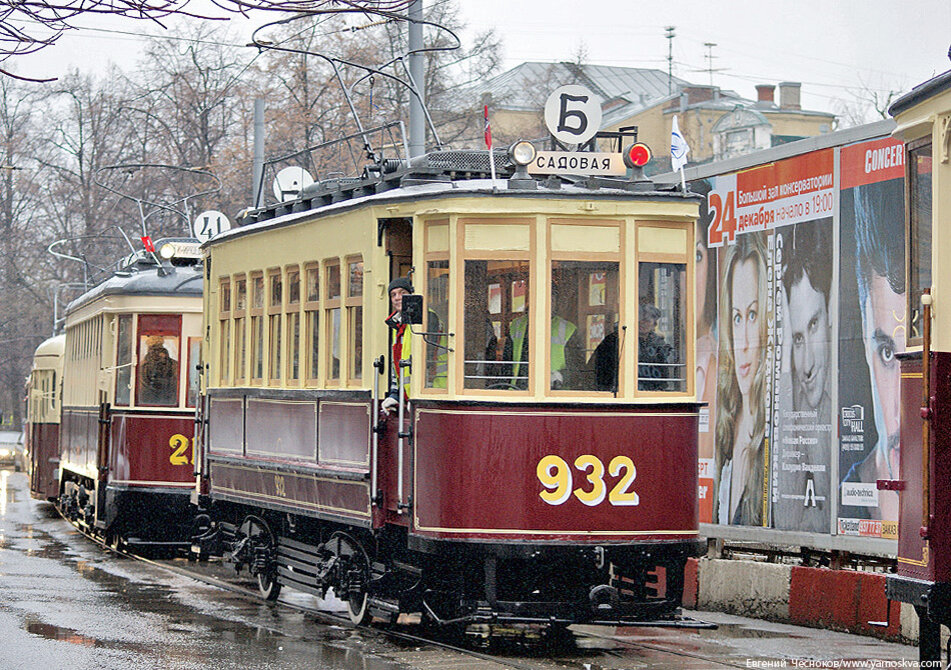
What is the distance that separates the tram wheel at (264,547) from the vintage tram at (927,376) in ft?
22.7

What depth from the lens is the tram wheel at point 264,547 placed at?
561 inches

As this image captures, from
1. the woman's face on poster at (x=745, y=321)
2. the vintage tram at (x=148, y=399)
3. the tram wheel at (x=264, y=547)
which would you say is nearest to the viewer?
the woman's face on poster at (x=745, y=321)

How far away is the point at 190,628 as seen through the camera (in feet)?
40.4

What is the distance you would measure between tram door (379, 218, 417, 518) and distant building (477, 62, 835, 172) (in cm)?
4003

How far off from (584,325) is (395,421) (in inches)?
57.2

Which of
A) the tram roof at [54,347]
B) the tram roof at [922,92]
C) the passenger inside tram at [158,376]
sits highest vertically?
the tram roof at [922,92]

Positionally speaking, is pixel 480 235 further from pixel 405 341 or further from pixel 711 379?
pixel 711 379

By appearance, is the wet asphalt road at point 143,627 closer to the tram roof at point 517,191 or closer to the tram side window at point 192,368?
the tram side window at point 192,368

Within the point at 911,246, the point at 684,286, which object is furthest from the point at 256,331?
the point at 911,246

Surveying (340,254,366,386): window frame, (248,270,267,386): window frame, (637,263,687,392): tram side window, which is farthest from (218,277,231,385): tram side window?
(637,263,687,392): tram side window

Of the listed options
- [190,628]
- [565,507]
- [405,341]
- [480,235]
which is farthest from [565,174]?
[190,628]

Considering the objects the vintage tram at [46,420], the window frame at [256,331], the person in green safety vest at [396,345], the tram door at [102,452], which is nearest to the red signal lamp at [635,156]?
the person in green safety vest at [396,345]

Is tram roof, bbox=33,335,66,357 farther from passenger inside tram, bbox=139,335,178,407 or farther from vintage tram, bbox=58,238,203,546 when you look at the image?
passenger inside tram, bbox=139,335,178,407

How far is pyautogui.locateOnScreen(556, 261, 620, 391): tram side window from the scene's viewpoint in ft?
35.7
